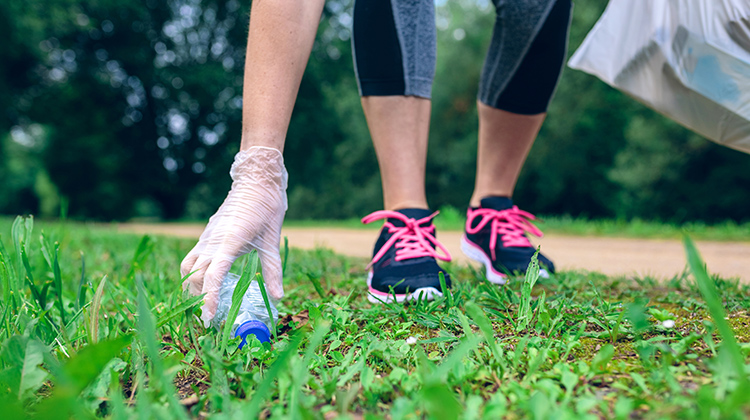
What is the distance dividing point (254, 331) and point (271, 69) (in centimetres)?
59

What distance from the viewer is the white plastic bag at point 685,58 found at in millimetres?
1263

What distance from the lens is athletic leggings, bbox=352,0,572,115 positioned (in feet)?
4.83

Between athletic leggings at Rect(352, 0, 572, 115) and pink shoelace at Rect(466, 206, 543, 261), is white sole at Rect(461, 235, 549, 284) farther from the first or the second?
athletic leggings at Rect(352, 0, 572, 115)

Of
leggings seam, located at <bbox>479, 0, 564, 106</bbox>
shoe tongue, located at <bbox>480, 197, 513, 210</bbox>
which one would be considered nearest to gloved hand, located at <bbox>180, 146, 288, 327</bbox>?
shoe tongue, located at <bbox>480, 197, 513, 210</bbox>

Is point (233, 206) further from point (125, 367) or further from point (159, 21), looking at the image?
point (159, 21)

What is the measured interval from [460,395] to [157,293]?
39.3 inches

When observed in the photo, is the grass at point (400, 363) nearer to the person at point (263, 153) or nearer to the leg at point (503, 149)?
the person at point (263, 153)

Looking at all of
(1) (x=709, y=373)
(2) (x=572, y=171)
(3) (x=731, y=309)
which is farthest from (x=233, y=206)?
(2) (x=572, y=171)

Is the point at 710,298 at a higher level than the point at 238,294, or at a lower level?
higher

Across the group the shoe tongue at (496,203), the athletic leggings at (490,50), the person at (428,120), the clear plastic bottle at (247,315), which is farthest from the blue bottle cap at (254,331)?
the shoe tongue at (496,203)

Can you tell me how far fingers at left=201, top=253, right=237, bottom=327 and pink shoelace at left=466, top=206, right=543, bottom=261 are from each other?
0.96 metres

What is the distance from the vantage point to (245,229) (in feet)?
3.38

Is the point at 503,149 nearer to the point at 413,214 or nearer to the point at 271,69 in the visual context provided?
the point at 413,214

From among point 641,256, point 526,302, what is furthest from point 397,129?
point 641,256
